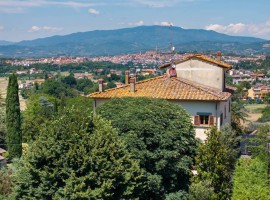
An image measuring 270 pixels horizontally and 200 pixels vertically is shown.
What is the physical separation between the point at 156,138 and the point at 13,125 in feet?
72.2

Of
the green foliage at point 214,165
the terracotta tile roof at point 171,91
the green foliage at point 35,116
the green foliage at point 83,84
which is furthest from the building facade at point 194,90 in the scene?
Answer: the green foliage at point 83,84

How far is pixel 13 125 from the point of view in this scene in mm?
39406

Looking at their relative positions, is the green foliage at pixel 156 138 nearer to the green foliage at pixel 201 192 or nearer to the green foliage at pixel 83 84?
the green foliage at pixel 201 192

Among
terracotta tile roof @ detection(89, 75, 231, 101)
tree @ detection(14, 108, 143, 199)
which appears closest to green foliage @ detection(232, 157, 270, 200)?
terracotta tile roof @ detection(89, 75, 231, 101)

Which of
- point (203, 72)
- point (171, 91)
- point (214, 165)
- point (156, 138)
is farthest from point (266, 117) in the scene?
point (156, 138)

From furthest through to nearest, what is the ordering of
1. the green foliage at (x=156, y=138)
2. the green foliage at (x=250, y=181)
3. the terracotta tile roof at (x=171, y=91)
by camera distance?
the terracotta tile roof at (x=171, y=91) → the green foliage at (x=156, y=138) → the green foliage at (x=250, y=181)

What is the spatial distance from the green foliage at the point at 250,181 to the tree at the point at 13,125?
66.7ft

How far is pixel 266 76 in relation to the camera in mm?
179250

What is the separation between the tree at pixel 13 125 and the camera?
128 feet

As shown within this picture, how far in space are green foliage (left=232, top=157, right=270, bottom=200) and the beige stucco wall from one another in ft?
17.8

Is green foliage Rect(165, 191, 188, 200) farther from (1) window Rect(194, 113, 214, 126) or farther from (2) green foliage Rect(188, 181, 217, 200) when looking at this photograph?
(1) window Rect(194, 113, 214, 126)

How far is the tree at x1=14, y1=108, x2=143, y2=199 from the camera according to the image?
55.2 feet

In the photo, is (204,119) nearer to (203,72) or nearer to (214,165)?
(203,72)

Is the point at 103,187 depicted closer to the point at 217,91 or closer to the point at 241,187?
the point at 241,187
